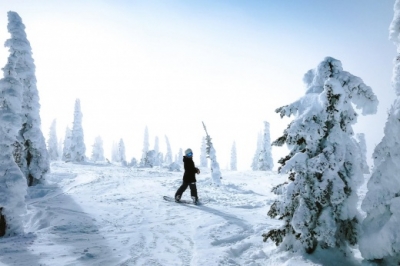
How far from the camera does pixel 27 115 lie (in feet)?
56.1

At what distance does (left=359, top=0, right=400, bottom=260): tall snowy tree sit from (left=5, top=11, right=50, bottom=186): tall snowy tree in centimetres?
1801

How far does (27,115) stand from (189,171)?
12798 millimetres

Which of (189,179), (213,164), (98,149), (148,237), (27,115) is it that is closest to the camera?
(148,237)

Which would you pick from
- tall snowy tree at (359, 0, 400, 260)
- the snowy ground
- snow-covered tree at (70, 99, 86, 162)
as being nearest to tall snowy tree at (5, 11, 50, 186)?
the snowy ground

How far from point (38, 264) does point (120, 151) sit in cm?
7802

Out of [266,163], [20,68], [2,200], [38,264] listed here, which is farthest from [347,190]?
[266,163]

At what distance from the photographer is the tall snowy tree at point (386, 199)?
3867 mm

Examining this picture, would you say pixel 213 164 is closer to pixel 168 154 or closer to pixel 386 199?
pixel 386 199

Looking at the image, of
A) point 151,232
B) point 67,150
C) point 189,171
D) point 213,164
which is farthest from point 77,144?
point 151,232

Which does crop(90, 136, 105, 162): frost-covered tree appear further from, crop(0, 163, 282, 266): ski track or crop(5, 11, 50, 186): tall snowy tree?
crop(0, 163, 282, 266): ski track

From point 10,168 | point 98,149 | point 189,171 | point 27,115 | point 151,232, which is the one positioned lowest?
point 151,232

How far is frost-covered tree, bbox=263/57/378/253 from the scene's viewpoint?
15.3 ft

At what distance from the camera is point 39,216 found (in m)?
8.20

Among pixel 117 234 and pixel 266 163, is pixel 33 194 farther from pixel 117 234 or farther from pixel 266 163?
pixel 266 163
